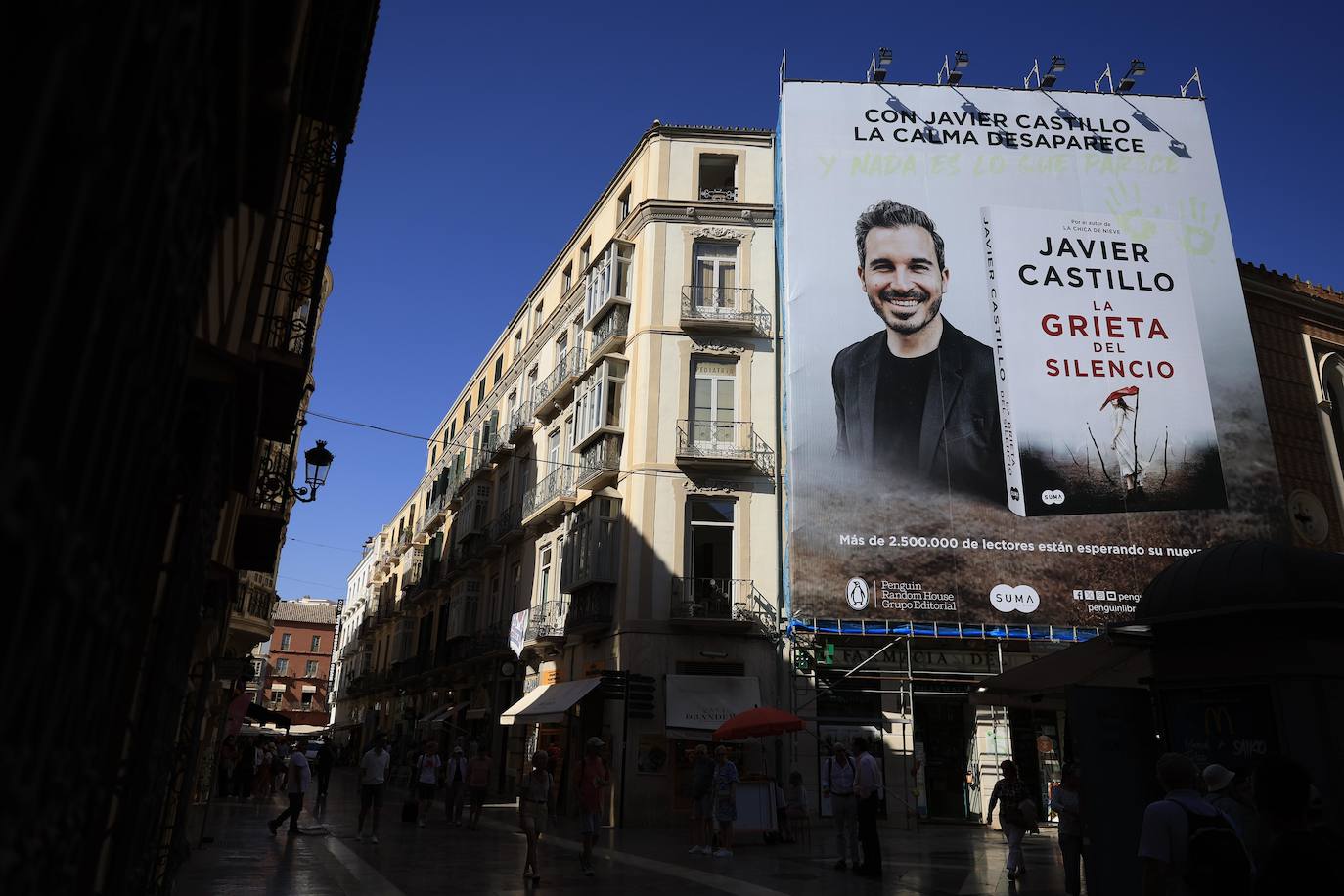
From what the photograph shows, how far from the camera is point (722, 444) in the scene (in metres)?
24.0

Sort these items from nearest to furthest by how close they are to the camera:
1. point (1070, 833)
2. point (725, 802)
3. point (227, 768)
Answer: point (1070, 833)
point (725, 802)
point (227, 768)

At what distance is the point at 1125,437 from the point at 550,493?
15.9 metres

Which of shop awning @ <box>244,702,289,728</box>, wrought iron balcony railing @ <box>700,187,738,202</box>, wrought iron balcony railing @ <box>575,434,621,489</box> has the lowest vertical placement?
shop awning @ <box>244,702,289,728</box>

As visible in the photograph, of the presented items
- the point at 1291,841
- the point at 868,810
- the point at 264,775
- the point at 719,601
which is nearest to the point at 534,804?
the point at 868,810

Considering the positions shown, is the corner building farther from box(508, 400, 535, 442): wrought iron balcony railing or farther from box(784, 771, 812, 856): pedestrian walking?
box(784, 771, 812, 856): pedestrian walking

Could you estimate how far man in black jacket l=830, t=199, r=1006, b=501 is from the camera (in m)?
22.7

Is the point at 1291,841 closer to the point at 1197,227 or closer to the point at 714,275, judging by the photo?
the point at 714,275

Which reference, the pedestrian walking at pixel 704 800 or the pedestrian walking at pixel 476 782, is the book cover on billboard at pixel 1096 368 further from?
the pedestrian walking at pixel 476 782

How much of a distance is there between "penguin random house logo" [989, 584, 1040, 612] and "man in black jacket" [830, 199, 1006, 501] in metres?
2.23

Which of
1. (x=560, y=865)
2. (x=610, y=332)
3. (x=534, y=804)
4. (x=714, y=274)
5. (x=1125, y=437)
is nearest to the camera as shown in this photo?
(x=534, y=804)

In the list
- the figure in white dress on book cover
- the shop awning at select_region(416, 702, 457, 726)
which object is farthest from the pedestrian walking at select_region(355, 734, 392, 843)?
the shop awning at select_region(416, 702, 457, 726)

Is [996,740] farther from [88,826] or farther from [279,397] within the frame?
[88,826]

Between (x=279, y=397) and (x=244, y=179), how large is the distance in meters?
3.40

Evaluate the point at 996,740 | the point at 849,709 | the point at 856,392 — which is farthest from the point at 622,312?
the point at 996,740
